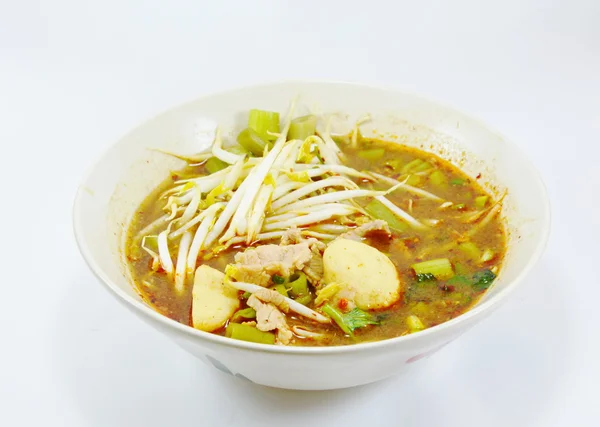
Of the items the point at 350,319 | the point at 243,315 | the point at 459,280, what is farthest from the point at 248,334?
the point at 459,280

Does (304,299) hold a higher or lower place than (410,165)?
lower

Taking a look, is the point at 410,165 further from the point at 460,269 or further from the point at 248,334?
the point at 248,334

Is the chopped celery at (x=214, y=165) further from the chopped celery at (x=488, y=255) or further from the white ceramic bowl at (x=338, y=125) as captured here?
the chopped celery at (x=488, y=255)

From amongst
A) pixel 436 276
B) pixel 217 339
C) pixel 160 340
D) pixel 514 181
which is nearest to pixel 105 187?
pixel 160 340

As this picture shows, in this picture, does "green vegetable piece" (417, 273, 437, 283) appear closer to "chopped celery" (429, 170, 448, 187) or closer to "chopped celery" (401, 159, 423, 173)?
"chopped celery" (429, 170, 448, 187)

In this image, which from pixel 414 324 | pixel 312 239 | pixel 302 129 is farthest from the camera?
pixel 302 129

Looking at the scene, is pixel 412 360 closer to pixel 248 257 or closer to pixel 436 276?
pixel 436 276

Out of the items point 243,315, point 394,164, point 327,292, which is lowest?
point 243,315
